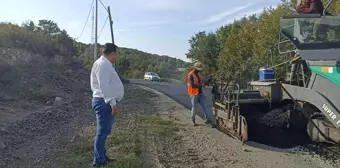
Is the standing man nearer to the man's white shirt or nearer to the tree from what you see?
the man's white shirt

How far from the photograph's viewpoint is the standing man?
5.70m

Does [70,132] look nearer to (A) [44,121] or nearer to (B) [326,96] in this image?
(A) [44,121]

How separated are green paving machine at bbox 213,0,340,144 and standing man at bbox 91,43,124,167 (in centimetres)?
291

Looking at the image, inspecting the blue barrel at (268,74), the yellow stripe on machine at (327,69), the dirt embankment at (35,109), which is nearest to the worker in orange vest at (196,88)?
the blue barrel at (268,74)

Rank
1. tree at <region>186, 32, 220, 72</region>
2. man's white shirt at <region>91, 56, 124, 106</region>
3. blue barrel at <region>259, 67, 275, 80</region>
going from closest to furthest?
man's white shirt at <region>91, 56, 124, 106</region>
blue barrel at <region>259, 67, 275, 80</region>
tree at <region>186, 32, 220, 72</region>

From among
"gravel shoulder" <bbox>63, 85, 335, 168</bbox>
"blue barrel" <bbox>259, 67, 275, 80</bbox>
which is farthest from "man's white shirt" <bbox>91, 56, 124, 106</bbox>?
"blue barrel" <bbox>259, 67, 275, 80</bbox>

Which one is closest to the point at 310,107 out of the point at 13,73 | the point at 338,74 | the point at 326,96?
the point at 326,96

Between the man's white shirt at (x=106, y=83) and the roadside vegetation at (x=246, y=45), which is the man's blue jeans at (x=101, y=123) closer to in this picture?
the man's white shirt at (x=106, y=83)

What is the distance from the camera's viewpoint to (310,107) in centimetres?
687

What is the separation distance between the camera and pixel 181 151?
7.04 meters

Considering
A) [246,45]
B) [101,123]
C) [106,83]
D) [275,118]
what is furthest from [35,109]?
[246,45]

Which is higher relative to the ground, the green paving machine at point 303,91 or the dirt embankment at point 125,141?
the green paving machine at point 303,91

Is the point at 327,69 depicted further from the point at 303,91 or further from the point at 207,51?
the point at 207,51

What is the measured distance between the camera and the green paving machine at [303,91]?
6.04 m
